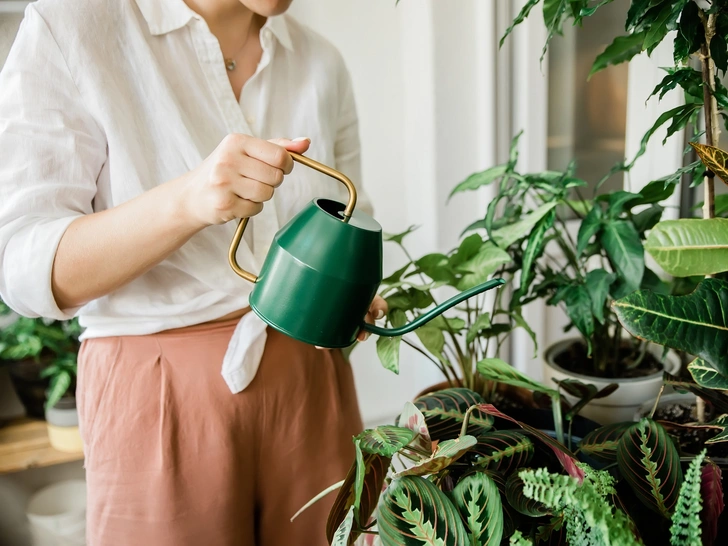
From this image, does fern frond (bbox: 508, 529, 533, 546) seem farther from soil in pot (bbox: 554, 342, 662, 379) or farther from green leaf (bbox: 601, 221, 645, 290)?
soil in pot (bbox: 554, 342, 662, 379)

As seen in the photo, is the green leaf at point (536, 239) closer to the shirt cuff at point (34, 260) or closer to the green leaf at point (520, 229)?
the green leaf at point (520, 229)

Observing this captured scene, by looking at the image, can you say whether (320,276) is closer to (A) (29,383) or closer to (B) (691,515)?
(B) (691,515)

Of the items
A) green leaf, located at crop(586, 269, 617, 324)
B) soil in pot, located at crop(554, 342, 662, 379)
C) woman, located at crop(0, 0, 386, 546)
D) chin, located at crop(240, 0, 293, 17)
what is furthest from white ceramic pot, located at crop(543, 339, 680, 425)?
chin, located at crop(240, 0, 293, 17)

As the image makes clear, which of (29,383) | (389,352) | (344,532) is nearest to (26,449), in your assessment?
(29,383)

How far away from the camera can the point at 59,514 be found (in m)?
1.38

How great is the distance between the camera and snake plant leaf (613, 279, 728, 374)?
50 cm

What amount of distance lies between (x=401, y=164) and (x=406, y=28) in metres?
0.31

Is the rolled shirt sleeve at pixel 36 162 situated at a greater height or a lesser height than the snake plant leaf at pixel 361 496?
greater

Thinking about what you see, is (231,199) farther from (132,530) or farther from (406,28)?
(406,28)

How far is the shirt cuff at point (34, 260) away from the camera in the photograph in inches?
25.2

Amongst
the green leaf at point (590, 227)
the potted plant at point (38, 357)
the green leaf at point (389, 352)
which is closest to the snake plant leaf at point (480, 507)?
the green leaf at point (389, 352)

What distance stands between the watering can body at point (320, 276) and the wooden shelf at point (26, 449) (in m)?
0.95

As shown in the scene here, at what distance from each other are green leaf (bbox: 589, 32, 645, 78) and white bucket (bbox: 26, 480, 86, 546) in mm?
1355

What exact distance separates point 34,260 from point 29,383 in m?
0.82
